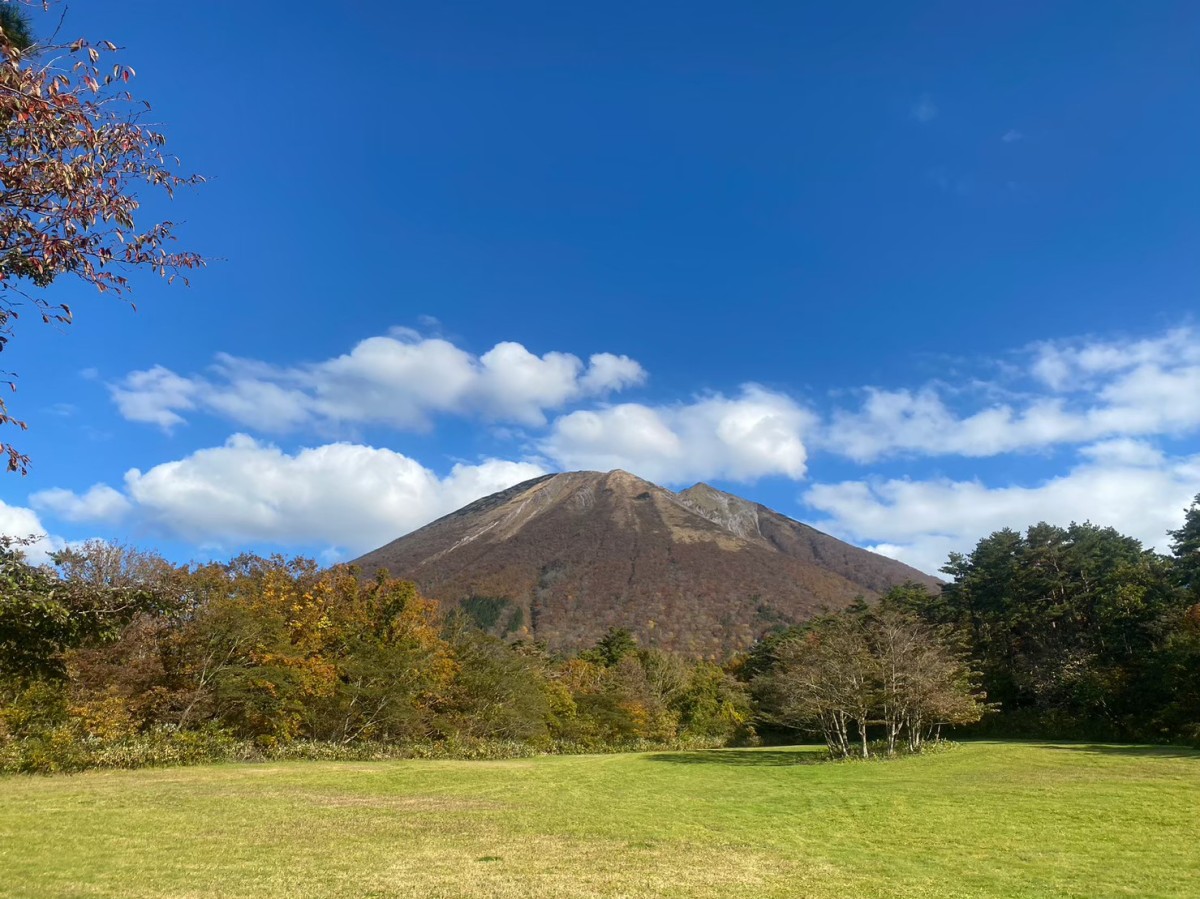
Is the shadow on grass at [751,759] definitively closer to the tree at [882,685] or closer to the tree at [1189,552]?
the tree at [882,685]

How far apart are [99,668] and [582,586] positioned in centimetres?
10505

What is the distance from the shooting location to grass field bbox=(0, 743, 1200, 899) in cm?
734

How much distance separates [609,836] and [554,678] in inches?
1417

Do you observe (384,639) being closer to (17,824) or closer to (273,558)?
(273,558)

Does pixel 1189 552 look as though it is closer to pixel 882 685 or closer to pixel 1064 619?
pixel 1064 619

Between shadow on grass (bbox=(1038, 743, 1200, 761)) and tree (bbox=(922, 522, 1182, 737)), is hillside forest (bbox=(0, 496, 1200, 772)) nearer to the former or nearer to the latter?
tree (bbox=(922, 522, 1182, 737))

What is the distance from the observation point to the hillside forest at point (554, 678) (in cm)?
2406

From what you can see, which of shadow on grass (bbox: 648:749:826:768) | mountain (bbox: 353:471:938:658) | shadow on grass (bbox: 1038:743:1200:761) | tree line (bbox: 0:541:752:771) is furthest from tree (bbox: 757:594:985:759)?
mountain (bbox: 353:471:938:658)

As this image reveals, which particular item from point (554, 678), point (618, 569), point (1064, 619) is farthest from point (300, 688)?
point (618, 569)

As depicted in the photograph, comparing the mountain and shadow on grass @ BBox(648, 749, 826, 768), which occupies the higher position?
the mountain

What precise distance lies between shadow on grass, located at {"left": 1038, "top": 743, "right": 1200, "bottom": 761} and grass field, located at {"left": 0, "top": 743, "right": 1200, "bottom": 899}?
5025 millimetres

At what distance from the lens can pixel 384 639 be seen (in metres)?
33.2

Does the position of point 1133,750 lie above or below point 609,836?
below

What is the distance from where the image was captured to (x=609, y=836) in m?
10.5
